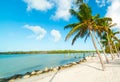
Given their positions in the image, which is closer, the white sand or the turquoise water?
the white sand

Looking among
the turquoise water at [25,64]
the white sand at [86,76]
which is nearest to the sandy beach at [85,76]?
the white sand at [86,76]

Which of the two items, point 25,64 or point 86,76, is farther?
point 25,64

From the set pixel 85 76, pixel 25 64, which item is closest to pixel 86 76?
pixel 85 76

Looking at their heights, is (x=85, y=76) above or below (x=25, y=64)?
above

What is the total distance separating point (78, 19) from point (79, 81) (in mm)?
9025

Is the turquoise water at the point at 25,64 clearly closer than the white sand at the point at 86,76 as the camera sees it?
No

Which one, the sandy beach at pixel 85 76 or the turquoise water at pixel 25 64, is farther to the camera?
the turquoise water at pixel 25 64

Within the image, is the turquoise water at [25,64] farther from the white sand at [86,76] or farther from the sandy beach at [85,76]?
the white sand at [86,76]

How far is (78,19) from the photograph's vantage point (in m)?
18.3

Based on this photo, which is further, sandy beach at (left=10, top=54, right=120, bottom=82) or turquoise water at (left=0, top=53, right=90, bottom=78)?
turquoise water at (left=0, top=53, right=90, bottom=78)

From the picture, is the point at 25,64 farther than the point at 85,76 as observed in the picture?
Yes

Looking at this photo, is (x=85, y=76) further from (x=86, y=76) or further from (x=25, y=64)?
(x=25, y=64)

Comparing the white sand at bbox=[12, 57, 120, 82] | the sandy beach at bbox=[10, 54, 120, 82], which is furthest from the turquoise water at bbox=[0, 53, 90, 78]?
the white sand at bbox=[12, 57, 120, 82]

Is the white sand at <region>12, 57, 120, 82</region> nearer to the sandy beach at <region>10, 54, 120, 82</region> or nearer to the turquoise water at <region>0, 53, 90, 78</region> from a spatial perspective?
the sandy beach at <region>10, 54, 120, 82</region>
